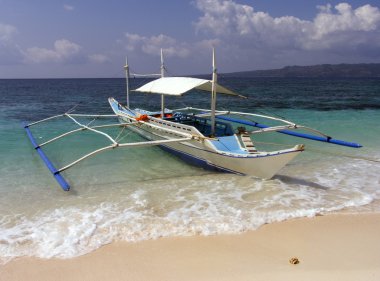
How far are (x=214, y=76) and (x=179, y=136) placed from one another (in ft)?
6.81

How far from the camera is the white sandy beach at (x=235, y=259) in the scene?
4383 millimetres

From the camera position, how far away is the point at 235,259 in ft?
15.6


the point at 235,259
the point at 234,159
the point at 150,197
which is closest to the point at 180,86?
the point at 234,159

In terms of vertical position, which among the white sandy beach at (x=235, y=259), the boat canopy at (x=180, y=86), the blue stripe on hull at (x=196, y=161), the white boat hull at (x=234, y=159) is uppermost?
the boat canopy at (x=180, y=86)

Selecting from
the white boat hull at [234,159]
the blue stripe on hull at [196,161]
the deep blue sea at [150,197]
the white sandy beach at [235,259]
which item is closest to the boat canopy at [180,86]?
the white boat hull at [234,159]

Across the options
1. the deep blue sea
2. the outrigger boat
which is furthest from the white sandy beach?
the outrigger boat

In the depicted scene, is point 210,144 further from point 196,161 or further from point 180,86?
point 180,86

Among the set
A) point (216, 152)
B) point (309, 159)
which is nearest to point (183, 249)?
point (216, 152)

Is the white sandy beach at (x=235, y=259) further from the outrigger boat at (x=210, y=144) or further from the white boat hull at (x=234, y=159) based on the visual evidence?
the outrigger boat at (x=210, y=144)

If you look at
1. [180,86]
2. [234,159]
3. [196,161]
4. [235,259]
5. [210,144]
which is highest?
[180,86]

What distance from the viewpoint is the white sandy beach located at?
4383 millimetres

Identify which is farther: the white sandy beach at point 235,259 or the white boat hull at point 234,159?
the white boat hull at point 234,159

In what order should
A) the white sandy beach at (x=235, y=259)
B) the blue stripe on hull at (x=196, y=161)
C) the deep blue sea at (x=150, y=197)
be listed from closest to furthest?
the white sandy beach at (x=235, y=259), the deep blue sea at (x=150, y=197), the blue stripe on hull at (x=196, y=161)

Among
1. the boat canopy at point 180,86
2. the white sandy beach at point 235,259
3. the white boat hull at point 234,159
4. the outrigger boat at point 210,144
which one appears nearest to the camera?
the white sandy beach at point 235,259
